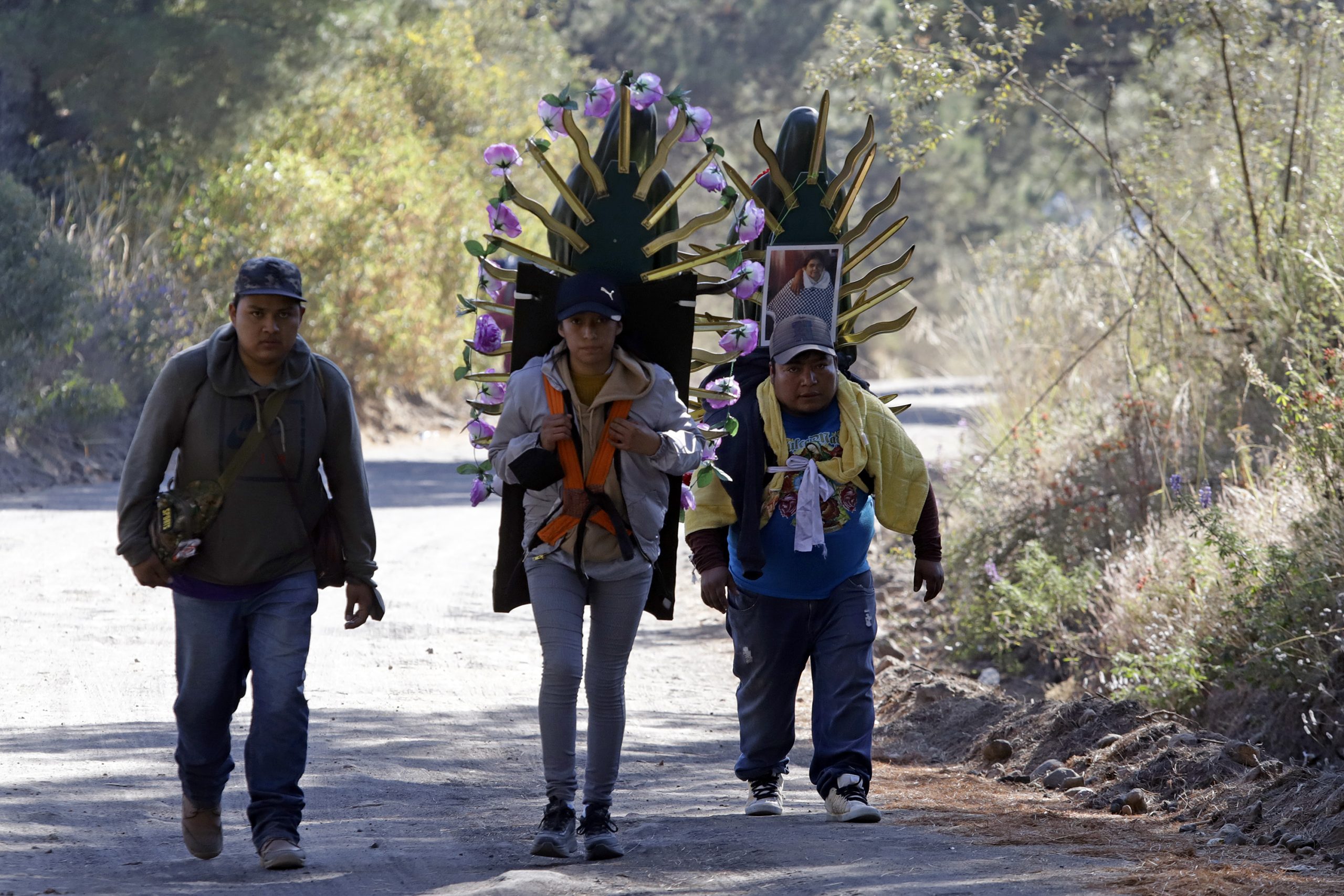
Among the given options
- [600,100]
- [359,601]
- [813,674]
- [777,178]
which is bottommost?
[813,674]

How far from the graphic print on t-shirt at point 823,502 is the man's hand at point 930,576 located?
1.26 feet

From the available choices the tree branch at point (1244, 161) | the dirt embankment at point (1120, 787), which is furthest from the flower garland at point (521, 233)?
the tree branch at point (1244, 161)

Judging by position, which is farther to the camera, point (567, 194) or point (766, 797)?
point (766, 797)

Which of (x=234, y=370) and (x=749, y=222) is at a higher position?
(x=749, y=222)

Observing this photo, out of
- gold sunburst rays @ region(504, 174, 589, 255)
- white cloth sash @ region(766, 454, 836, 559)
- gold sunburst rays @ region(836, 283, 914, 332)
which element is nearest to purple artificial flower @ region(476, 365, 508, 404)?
gold sunburst rays @ region(504, 174, 589, 255)

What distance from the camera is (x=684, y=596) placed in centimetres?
1318

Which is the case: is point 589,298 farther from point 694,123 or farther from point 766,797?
point 766,797

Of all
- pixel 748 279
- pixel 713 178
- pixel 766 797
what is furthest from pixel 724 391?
pixel 766 797

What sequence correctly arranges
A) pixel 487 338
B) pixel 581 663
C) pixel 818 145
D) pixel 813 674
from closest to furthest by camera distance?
pixel 581 663 → pixel 487 338 → pixel 813 674 → pixel 818 145

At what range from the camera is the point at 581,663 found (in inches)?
193

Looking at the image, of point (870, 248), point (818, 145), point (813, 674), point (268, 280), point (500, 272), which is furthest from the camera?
point (870, 248)

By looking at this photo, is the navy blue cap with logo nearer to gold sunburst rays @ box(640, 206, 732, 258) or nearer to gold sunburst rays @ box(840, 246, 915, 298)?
gold sunburst rays @ box(640, 206, 732, 258)

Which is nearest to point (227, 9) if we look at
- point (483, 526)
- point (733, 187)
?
point (483, 526)

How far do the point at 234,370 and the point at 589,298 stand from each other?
1135mm
